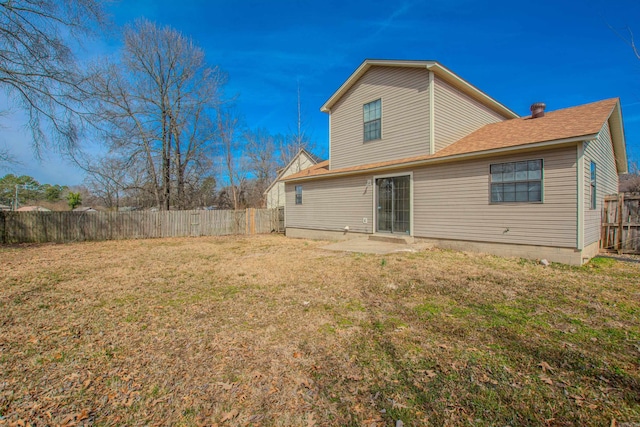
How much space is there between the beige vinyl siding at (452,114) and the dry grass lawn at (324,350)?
530 centimetres

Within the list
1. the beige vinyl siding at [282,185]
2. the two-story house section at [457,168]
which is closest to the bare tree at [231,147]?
the beige vinyl siding at [282,185]

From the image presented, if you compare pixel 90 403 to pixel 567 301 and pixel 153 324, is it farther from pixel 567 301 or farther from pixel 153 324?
pixel 567 301

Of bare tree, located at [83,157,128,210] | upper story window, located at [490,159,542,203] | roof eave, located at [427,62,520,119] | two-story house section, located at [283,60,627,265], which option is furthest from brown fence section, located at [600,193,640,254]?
bare tree, located at [83,157,128,210]

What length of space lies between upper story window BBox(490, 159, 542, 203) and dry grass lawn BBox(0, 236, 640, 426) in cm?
215

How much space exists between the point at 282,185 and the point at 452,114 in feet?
58.2

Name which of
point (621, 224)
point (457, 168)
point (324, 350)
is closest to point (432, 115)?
point (457, 168)

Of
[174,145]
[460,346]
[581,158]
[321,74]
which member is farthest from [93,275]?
[321,74]

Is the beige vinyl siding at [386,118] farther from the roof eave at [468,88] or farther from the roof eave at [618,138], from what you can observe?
the roof eave at [618,138]

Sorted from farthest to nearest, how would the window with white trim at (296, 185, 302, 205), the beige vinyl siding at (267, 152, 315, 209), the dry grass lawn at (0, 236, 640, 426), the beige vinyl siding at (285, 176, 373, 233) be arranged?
the beige vinyl siding at (267, 152, 315, 209), the window with white trim at (296, 185, 302, 205), the beige vinyl siding at (285, 176, 373, 233), the dry grass lawn at (0, 236, 640, 426)

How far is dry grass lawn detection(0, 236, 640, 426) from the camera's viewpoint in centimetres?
212

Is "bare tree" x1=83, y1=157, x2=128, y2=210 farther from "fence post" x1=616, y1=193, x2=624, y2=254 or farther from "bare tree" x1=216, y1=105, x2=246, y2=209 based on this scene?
"fence post" x1=616, y1=193, x2=624, y2=254

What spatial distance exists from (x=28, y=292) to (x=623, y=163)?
→ 18607 mm

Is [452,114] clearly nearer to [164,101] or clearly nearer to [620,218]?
[620,218]

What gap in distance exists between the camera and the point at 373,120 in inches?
426
